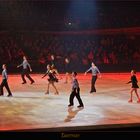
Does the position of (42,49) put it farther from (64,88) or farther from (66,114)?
(66,114)

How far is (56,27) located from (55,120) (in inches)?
788

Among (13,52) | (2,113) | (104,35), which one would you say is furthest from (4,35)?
(2,113)

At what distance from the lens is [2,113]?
14.0 meters

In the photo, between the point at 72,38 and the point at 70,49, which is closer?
the point at 70,49

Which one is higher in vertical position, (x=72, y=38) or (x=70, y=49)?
(x=72, y=38)

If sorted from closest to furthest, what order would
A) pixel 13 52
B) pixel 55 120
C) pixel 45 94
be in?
1. pixel 55 120
2. pixel 45 94
3. pixel 13 52

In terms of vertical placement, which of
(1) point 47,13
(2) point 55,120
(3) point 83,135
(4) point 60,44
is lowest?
(2) point 55,120

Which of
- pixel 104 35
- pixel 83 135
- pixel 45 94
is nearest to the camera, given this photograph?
pixel 83 135

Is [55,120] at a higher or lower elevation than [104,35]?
lower

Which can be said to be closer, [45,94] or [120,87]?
[45,94]

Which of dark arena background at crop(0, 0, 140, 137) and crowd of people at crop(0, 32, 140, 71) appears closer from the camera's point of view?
dark arena background at crop(0, 0, 140, 137)

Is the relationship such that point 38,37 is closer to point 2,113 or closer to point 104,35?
point 104,35

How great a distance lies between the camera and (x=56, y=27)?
32.1 m

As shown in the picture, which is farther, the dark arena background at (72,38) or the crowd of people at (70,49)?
the crowd of people at (70,49)
